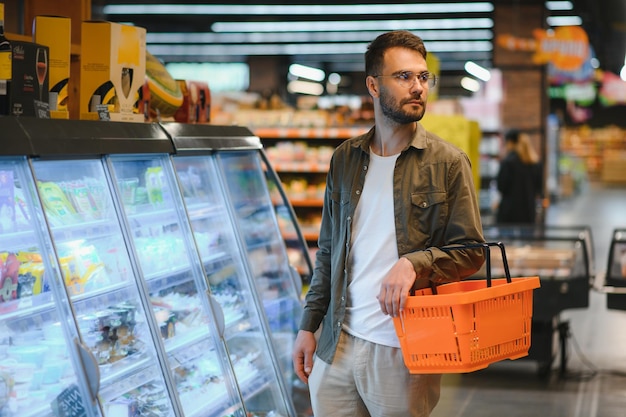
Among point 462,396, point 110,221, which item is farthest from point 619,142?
point 110,221

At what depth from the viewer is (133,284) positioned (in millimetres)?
3377

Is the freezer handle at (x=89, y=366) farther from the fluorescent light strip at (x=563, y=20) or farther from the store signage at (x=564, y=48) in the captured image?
the fluorescent light strip at (x=563, y=20)

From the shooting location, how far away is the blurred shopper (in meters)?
10.9

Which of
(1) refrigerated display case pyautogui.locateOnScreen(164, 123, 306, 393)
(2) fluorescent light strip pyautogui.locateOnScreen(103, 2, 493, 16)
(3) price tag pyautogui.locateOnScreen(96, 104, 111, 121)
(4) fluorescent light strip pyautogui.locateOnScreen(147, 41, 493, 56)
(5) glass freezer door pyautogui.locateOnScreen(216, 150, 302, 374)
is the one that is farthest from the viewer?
(4) fluorescent light strip pyautogui.locateOnScreen(147, 41, 493, 56)

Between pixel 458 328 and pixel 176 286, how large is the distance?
1806 mm

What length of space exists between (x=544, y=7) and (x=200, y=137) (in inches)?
520

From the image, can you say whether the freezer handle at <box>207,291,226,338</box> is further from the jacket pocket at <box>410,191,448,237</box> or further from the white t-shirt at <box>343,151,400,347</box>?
the jacket pocket at <box>410,191,448,237</box>

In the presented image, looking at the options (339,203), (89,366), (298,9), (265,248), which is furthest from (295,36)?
(89,366)

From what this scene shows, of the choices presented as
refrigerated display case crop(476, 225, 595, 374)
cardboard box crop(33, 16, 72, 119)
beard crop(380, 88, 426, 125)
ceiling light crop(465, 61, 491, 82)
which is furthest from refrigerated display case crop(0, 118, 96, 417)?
ceiling light crop(465, 61, 491, 82)

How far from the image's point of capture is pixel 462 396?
6.38 m

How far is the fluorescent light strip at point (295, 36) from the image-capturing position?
18.5 m

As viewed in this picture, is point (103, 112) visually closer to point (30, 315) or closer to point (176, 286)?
point (176, 286)

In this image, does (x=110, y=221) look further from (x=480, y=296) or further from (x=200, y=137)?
(x=480, y=296)

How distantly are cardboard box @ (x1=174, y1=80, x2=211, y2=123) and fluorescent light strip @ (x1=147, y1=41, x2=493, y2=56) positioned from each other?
635 inches
